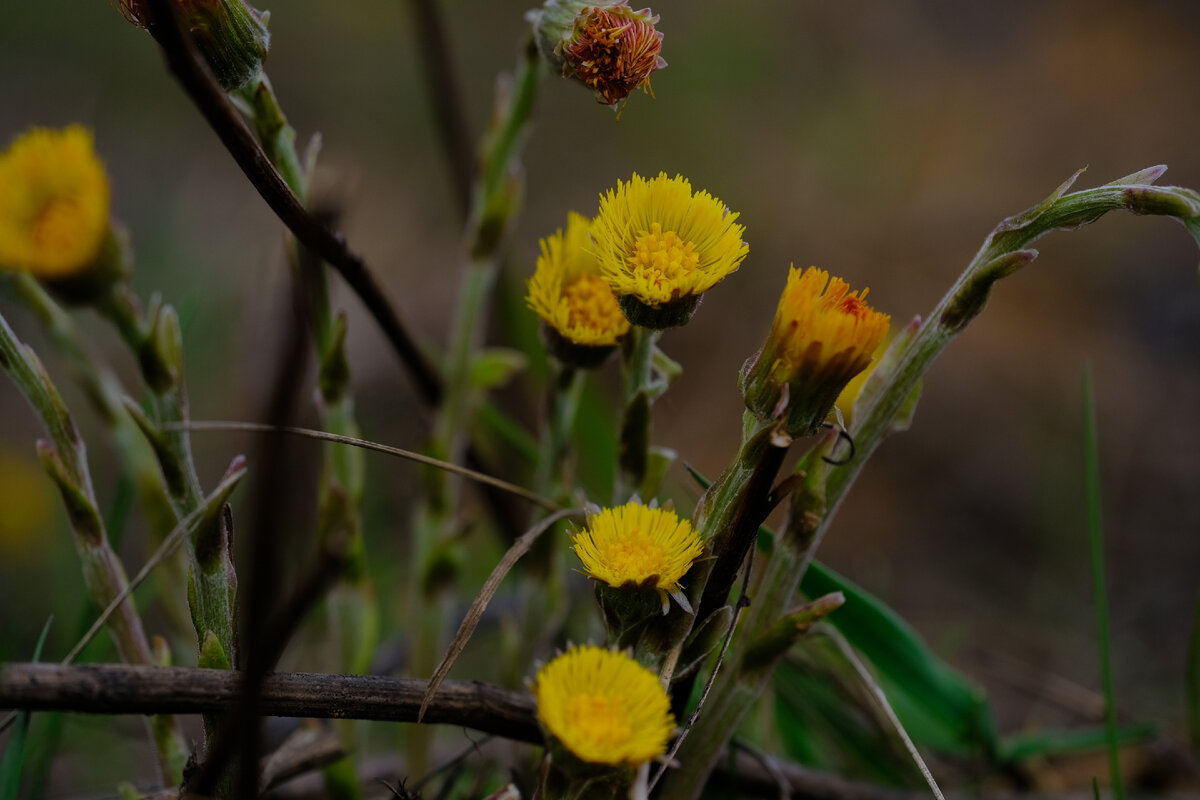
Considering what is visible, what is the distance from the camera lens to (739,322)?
307cm

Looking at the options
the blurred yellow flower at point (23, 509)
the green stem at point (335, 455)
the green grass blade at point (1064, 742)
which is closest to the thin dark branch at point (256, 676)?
the green stem at point (335, 455)

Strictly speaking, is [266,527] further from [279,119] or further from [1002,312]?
[1002,312]

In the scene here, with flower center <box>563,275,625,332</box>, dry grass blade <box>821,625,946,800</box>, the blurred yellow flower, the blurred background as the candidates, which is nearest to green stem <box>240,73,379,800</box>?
the blurred background

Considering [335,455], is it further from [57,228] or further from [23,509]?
[23,509]

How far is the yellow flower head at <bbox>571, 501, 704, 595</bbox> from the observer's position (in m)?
0.68

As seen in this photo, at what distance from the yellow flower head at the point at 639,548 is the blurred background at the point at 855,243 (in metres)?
0.62

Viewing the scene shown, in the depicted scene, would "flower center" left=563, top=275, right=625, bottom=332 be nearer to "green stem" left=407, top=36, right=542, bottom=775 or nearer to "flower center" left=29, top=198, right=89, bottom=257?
"green stem" left=407, top=36, right=542, bottom=775

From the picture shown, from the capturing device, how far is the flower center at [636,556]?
68 cm

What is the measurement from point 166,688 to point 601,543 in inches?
13.2

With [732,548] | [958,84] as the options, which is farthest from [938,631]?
[958,84]

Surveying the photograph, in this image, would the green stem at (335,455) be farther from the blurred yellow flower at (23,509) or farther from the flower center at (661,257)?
the blurred yellow flower at (23,509)

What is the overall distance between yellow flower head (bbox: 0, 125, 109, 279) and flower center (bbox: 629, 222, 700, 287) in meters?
0.55

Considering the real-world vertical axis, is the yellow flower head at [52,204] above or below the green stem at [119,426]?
above

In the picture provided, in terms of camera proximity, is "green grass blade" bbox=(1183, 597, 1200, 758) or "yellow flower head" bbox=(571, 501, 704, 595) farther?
"green grass blade" bbox=(1183, 597, 1200, 758)
